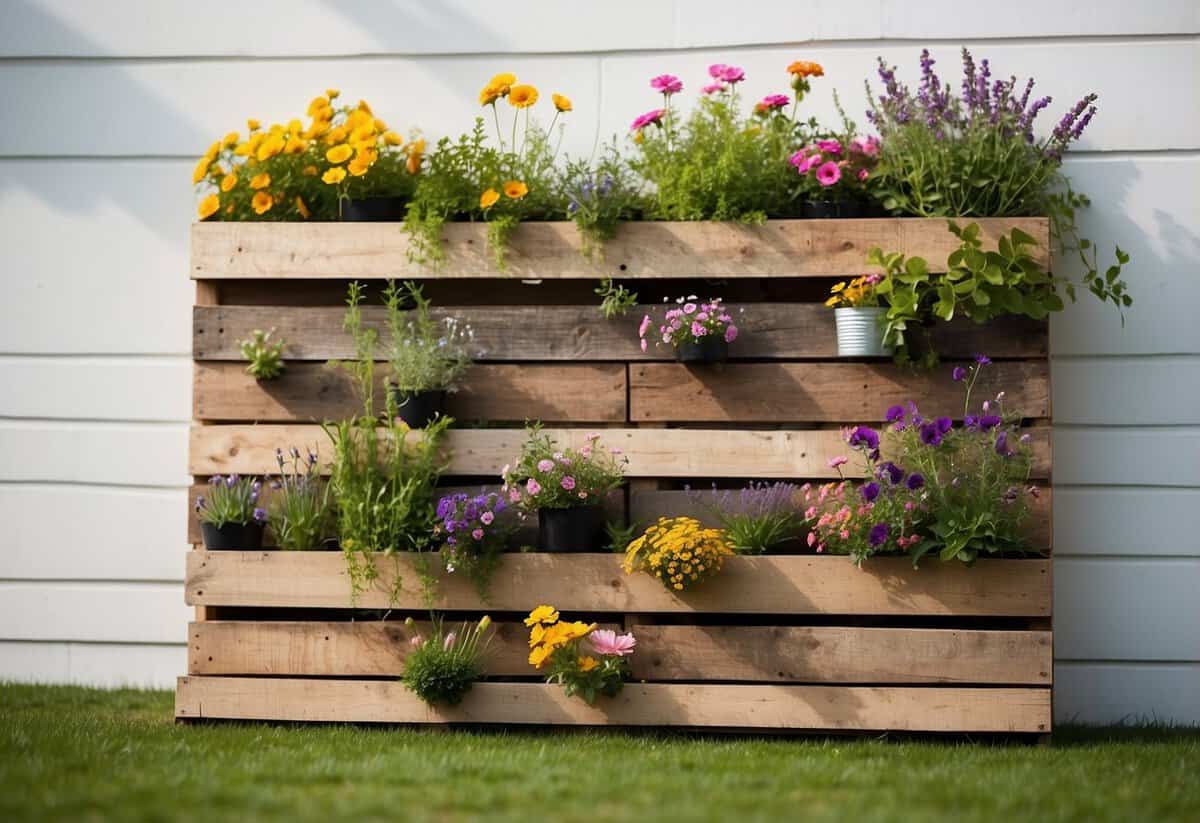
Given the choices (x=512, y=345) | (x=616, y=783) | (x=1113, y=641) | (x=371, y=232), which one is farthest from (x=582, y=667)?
(x=1113, y=641)

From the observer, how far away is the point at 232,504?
3.82m

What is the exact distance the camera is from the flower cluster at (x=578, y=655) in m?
3.58

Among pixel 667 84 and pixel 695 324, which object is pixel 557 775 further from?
pixel 667 84

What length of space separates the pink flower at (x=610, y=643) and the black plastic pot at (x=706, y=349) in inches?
34.6

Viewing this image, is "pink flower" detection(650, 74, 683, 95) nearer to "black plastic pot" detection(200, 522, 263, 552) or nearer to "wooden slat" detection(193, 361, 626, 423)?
"wooden slat" detection(193, 361, 626, 423)

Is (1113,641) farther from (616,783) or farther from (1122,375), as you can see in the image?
(616,783)

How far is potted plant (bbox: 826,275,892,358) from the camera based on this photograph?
12.1 ft

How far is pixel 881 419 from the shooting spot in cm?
378

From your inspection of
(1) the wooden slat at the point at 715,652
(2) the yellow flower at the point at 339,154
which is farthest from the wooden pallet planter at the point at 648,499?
(2) the yellow flower at the point at 339,154

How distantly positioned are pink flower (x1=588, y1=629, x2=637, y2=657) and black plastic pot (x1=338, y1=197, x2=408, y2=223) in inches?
59.0

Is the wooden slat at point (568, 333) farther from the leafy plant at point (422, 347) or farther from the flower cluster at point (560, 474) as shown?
the flower cluster at point (560, 474)

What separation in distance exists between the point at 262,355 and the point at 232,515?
516 mm

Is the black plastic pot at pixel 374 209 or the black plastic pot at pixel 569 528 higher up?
the black plastic pot at pixel 374 209

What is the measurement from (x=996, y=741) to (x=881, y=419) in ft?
3.41
